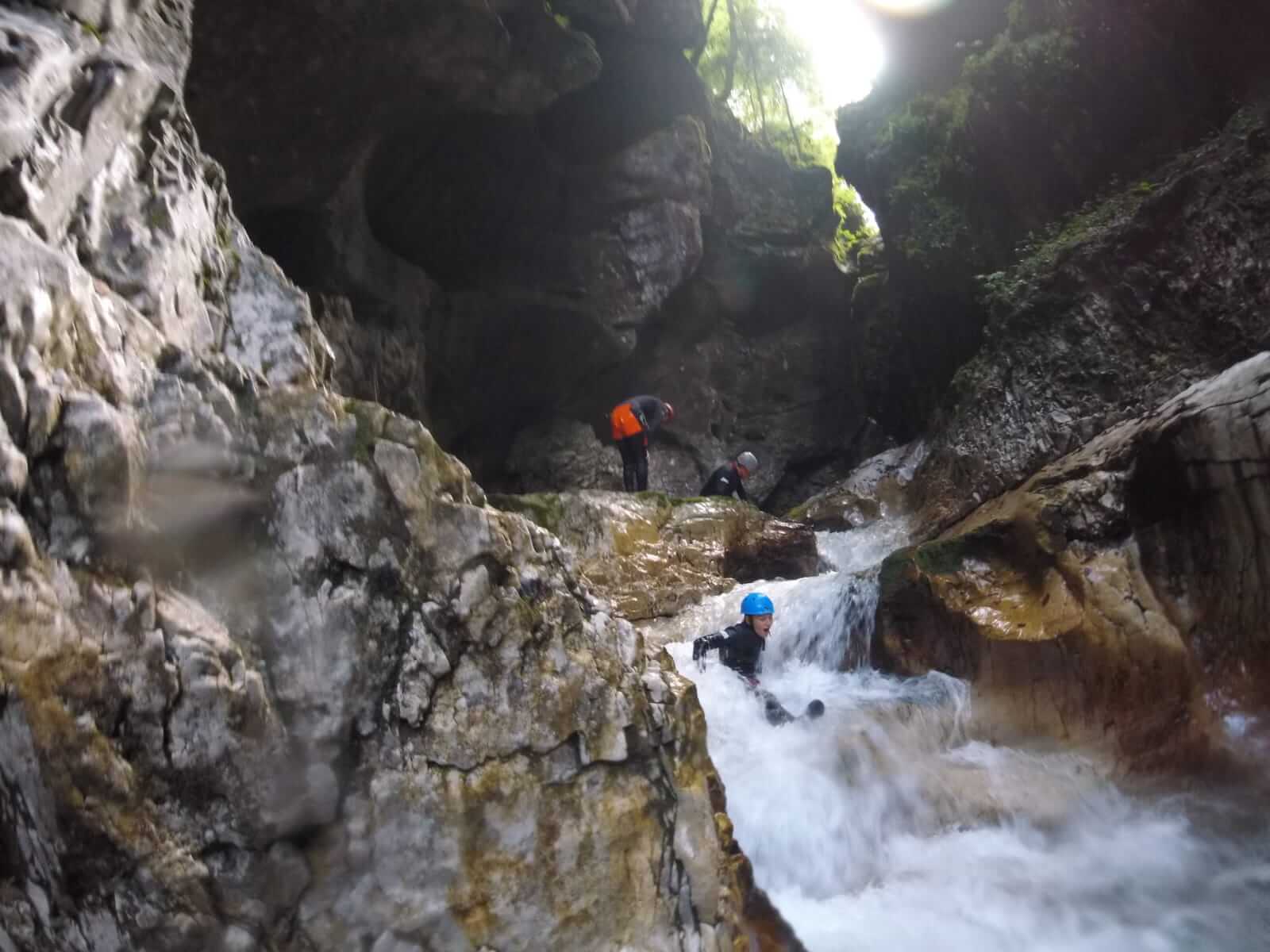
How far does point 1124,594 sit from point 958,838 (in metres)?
2.32

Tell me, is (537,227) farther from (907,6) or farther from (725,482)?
(907,6)

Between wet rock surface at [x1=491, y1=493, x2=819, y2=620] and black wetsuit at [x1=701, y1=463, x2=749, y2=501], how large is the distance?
0.99m

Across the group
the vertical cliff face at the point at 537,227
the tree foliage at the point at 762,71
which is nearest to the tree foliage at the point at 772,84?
the tree foliage at the point at 762,71

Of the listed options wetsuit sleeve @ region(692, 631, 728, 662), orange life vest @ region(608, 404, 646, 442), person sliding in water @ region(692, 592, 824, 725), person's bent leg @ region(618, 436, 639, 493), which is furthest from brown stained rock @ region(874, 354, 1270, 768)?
orange life vest @ region(608, 404, 646, 442)

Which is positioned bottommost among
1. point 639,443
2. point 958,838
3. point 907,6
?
point 958,838

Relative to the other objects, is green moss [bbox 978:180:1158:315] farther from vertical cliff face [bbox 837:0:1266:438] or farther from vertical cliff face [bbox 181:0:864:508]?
vertical cliff face [bbox 181:0:864:508]

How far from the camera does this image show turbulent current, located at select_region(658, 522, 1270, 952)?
4.62 meters

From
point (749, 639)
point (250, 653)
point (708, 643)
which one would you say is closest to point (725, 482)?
point (708, 643)

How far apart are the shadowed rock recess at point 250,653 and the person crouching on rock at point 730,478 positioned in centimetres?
847

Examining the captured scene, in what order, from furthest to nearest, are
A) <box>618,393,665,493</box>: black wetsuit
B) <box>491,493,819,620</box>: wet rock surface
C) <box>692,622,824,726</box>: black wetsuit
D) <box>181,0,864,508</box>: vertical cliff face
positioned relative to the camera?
<box>618,393,665,493</box>: black wetsuit < <box>181,0,864,508</box>: vertical cliff face < <box>491,493,819,620</box>: wet rock surface < <box>692,622,824,726</box>: black wetsuit

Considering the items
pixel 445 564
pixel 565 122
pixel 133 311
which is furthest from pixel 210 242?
pixel 565 122

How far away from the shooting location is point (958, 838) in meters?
5.39

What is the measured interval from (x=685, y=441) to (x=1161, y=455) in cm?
1181

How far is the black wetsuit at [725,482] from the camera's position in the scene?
487 inches
